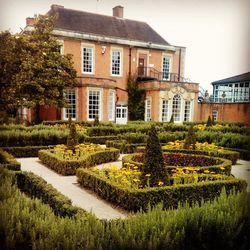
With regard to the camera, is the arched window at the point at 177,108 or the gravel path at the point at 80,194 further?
the arched window at the point at 177,108

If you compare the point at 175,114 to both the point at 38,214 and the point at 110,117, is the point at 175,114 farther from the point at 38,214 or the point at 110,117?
the point at 38,214

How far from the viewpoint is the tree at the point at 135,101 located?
3158 centimetres

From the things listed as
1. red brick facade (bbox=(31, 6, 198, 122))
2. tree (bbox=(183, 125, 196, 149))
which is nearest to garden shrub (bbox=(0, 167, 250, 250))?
tree (bbox=(183, 125, 196, 149))

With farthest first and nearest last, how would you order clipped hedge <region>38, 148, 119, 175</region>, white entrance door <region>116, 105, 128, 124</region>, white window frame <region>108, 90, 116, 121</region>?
white entrance door <region>116, 105, 128, 124</region>, white window frame <region>108, 90, 116, 121</region>, clipped hedge <region>38, 148, 119, 175</region>

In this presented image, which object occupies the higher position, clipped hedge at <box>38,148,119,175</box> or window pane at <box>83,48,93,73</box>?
window pane at <box>83,48,93,73</box>

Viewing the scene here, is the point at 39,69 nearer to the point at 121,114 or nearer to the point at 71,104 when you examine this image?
the point at 71,104

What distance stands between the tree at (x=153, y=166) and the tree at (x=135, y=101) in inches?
926

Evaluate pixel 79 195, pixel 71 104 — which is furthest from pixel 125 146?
pixel 71 104

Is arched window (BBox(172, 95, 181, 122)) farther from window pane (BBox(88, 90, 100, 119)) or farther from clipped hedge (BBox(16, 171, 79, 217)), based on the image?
clipped hedge (BBox(16, 171, 79, 217))

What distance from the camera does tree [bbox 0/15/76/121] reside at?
22.8m

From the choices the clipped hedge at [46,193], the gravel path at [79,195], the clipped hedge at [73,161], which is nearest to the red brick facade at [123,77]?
the clipped hedge at [73,161]

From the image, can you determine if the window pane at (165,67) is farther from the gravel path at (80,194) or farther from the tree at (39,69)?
the gravel path at (80,194)

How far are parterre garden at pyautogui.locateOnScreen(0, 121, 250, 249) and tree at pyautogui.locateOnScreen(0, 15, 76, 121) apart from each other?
272 inches

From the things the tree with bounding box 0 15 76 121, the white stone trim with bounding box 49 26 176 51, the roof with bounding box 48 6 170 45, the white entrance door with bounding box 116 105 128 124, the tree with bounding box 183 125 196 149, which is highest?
the roof with bounding box 48 6 170 45
